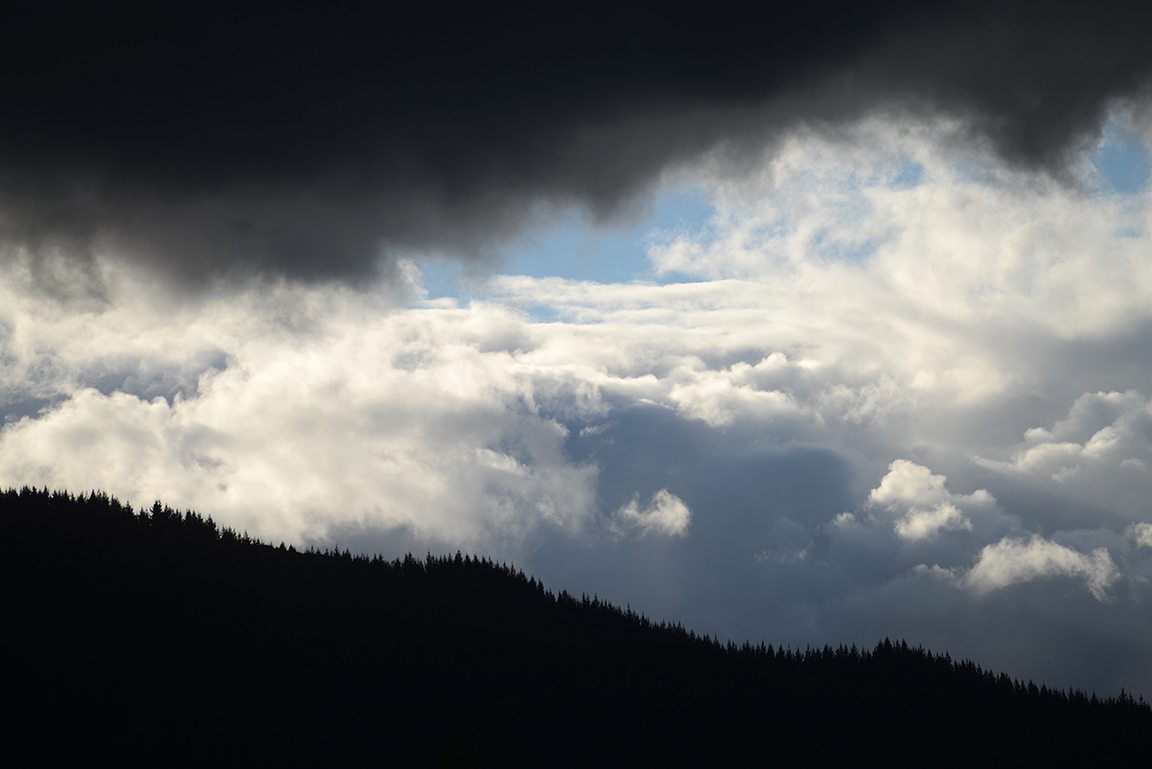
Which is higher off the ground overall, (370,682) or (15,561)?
(15,561)

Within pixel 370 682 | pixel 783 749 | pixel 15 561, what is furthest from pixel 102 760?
pixel 783 749

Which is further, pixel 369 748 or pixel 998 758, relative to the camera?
pixel 998 758

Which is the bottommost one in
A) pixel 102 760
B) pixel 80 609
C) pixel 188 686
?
pixel 102 760

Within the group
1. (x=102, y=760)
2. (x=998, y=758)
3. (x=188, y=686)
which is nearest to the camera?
(x=102, y=760)

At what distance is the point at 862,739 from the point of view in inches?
7741

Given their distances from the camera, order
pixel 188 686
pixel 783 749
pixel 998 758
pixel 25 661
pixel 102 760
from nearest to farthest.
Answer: pixel 102 760 < pixel 25 661 < pixel 188 686 < pixel 998 758 < pixel 783 749

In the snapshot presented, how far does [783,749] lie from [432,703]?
273 ft

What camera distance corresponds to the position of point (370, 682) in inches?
7717

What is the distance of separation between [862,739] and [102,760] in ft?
526

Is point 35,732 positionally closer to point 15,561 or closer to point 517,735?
point 15,561

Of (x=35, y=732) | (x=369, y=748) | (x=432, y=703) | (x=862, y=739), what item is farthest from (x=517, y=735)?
(x=35, y=732)

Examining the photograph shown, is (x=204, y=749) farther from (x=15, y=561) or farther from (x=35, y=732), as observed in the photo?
(x=15, y=561)

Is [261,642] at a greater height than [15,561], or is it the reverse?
[15,561]

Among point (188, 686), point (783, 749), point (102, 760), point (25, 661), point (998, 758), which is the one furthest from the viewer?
point (783, 749)
